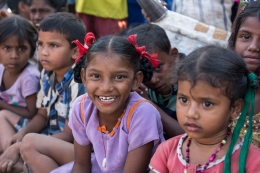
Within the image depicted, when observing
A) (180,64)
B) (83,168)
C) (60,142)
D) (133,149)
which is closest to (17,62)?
(60,142)

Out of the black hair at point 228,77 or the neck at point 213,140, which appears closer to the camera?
the black hair at point 228,77

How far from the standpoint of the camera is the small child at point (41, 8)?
177 inches

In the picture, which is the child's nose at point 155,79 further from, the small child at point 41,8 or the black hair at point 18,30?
the small child at point 41,8

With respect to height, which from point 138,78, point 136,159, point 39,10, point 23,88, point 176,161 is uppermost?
point 138,78

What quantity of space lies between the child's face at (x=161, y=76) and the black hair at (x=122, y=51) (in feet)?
0.95

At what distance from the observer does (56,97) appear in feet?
11.2

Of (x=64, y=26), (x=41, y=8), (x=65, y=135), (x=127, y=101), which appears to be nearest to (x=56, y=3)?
(x=41, y=8)

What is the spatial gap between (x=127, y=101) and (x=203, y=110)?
72 centimetres

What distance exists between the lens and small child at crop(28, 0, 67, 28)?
4484 mm

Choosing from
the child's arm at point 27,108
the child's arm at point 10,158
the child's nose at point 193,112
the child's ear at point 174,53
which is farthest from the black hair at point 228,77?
the child's arm at point 27,108

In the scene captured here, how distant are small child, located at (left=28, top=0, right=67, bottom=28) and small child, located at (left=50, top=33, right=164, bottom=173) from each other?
6.25 feet

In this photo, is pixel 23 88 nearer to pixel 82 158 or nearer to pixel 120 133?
pixel 82 158

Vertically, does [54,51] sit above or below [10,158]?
above

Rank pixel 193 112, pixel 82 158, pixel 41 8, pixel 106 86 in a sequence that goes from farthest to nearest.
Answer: pixel 41 8
pixel 82 158
pixel 106 86
pixel 193 112
